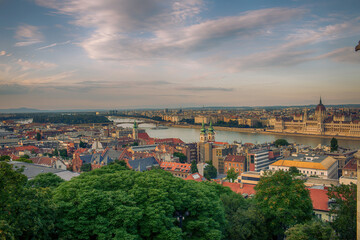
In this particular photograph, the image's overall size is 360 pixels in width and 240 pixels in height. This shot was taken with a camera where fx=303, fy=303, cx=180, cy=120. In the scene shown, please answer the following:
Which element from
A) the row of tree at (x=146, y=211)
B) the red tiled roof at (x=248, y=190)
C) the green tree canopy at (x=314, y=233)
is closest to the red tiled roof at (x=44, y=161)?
the red tiled roof at (x=248, y=190)

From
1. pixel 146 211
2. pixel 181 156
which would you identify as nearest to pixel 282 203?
pixel 146 211

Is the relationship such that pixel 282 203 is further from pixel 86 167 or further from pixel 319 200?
pixel 86 167

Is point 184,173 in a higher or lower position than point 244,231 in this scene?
lower

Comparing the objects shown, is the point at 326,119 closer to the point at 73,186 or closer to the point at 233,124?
the point at 233,124

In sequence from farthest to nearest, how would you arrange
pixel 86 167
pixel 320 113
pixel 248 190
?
pixel 320 113, pixel 86 167, pixel 248 190

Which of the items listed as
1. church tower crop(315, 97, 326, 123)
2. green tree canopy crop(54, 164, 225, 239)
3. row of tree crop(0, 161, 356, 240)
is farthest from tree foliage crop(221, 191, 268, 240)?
church tower crop(315, 97, 326, 123)

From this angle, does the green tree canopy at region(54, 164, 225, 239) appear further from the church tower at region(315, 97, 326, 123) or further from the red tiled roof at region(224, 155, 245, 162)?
the church tower at region(315, 97, 326, 123)

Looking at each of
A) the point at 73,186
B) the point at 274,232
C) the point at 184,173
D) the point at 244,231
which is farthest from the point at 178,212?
the point at 184,173
